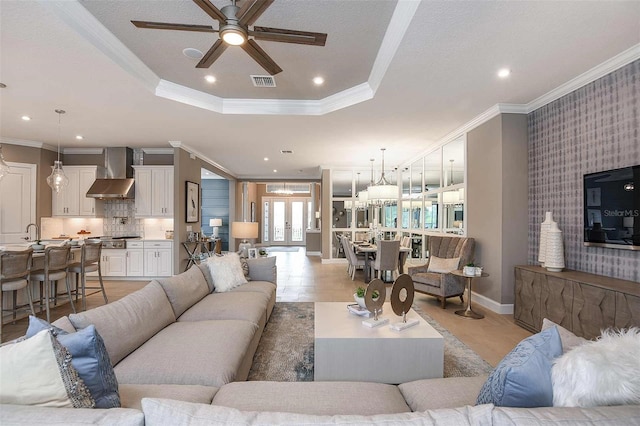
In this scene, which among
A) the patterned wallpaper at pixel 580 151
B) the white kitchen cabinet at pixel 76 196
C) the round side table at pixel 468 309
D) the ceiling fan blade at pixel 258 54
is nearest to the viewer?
the ceiling fan blade at pixel 258 54

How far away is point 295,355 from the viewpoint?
287 cm

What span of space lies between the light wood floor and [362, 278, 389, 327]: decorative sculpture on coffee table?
112 cm

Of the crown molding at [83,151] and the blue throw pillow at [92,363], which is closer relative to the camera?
the blue throw pillow at [92,363]

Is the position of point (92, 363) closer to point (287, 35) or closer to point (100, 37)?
point (287, 35)

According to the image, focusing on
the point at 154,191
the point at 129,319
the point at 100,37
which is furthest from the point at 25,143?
the point at 129,319

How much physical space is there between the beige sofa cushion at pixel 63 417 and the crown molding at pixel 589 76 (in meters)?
4.27

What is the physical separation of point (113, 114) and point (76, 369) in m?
4.45

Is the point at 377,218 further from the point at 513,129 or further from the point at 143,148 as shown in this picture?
the point at 143,148

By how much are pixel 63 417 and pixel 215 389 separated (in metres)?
0.86

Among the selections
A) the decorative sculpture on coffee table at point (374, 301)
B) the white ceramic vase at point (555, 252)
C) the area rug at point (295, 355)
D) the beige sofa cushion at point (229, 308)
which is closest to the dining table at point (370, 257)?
the area rug at point (295, 355)

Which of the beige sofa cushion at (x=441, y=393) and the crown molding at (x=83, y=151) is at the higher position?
the crown molding at (x=83, y=151)

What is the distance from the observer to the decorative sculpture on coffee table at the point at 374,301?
102 inches

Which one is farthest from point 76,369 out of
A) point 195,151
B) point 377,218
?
point 377,218

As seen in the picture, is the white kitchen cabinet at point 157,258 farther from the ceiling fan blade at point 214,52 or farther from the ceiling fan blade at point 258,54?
the ceiling fan blade at point 258,54
